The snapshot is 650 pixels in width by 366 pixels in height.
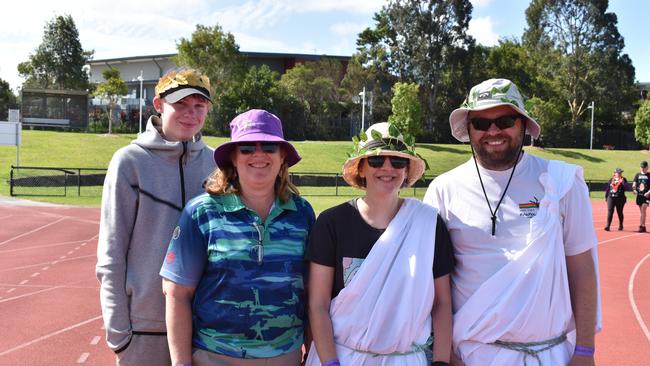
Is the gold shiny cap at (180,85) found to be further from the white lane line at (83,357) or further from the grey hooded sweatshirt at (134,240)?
the white lane line at (83,357)

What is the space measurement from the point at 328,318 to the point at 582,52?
6769cm

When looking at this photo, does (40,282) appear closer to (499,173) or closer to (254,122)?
(254,122)

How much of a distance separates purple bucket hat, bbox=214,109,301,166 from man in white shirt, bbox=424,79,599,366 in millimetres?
984

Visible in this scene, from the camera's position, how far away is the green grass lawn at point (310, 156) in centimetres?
3422

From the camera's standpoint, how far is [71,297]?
27.8 feet

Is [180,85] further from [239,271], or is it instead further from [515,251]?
[515,251]

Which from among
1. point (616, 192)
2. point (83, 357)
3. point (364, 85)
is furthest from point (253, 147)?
point (364, 85)

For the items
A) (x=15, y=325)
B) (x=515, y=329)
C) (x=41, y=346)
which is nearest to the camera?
(x=515, y=329)

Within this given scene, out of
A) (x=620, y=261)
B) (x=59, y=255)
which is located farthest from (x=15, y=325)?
(x=620, y=261)

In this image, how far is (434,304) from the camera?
2.99 meters

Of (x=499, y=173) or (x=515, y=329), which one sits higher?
(x=499, y=173)

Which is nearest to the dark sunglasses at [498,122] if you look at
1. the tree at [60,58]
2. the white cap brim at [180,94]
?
the white cap brim at [180,94]

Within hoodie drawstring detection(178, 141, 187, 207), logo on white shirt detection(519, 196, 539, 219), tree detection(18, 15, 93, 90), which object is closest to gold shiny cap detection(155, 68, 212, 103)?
hoodie drawstring detection(178, 141, 187, 207)

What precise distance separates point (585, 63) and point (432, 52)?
698 inches
